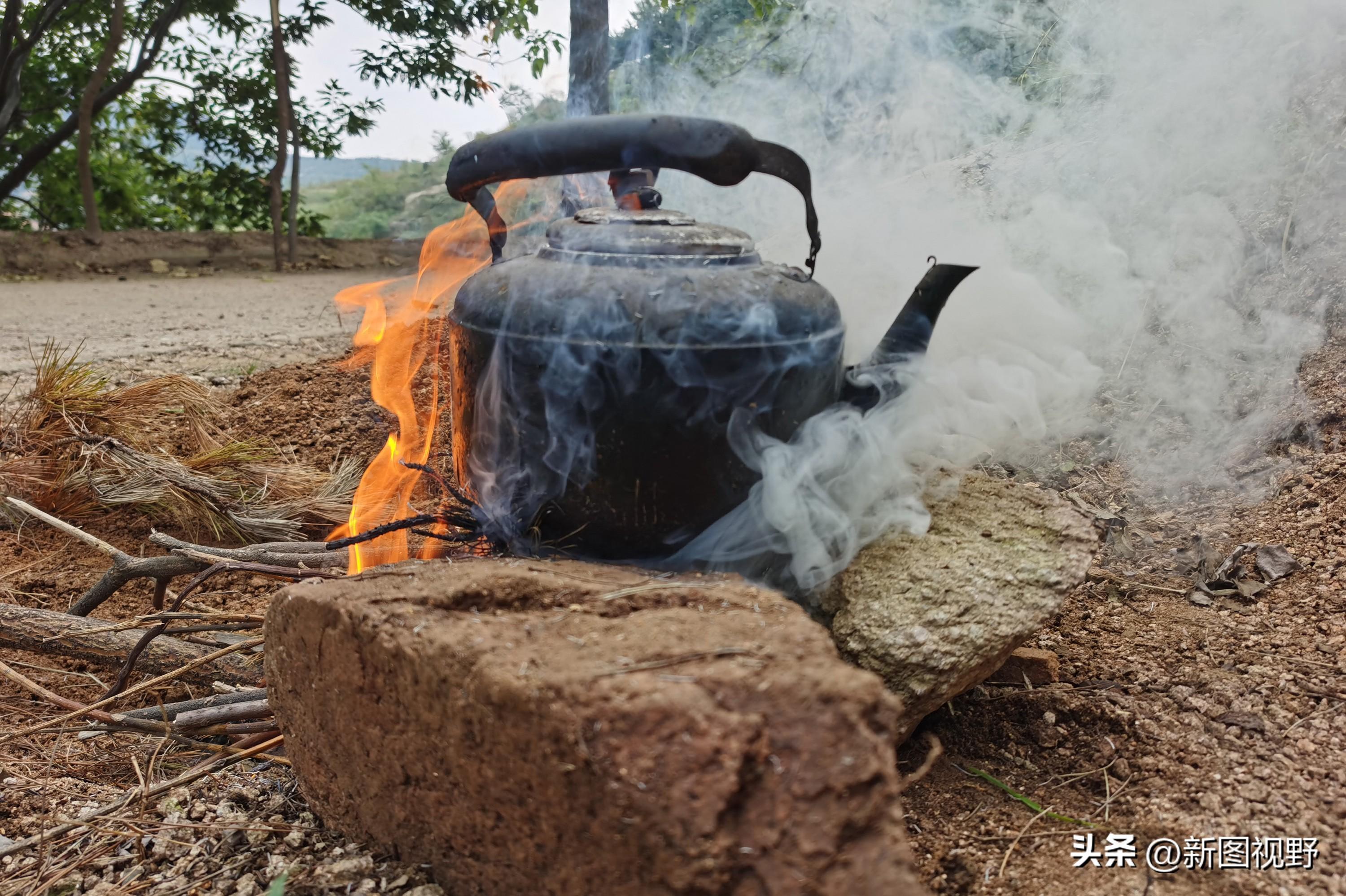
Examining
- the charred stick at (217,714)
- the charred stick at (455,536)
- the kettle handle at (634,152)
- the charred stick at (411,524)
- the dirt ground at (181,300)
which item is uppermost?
the kettle handle at (634,152)

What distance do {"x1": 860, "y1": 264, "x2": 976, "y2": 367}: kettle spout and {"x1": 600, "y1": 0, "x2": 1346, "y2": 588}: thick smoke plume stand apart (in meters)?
0.07

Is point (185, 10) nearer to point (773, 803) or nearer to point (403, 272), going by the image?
point (403, 272)

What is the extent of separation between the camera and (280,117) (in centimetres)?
1029

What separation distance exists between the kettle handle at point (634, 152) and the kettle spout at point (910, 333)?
39 cm

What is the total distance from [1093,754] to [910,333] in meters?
1.22

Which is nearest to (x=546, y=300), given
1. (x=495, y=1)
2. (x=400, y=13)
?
(x=495, y=1)

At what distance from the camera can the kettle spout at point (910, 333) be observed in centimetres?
269

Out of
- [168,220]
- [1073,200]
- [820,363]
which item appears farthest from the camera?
[168,220]

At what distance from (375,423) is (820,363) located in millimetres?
2752

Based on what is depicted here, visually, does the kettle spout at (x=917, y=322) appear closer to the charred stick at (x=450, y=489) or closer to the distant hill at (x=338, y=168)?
the charred stick at (x=450, y=489)

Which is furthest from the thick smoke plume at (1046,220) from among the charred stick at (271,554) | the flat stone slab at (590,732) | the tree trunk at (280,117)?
the tree trunk at (280,117)

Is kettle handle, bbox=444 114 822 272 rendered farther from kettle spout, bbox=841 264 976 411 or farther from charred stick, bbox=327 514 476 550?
charred stick, bbox=327 514 476 550

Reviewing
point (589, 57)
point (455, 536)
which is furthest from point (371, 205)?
point (455, 536)

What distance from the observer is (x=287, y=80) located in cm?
1014
